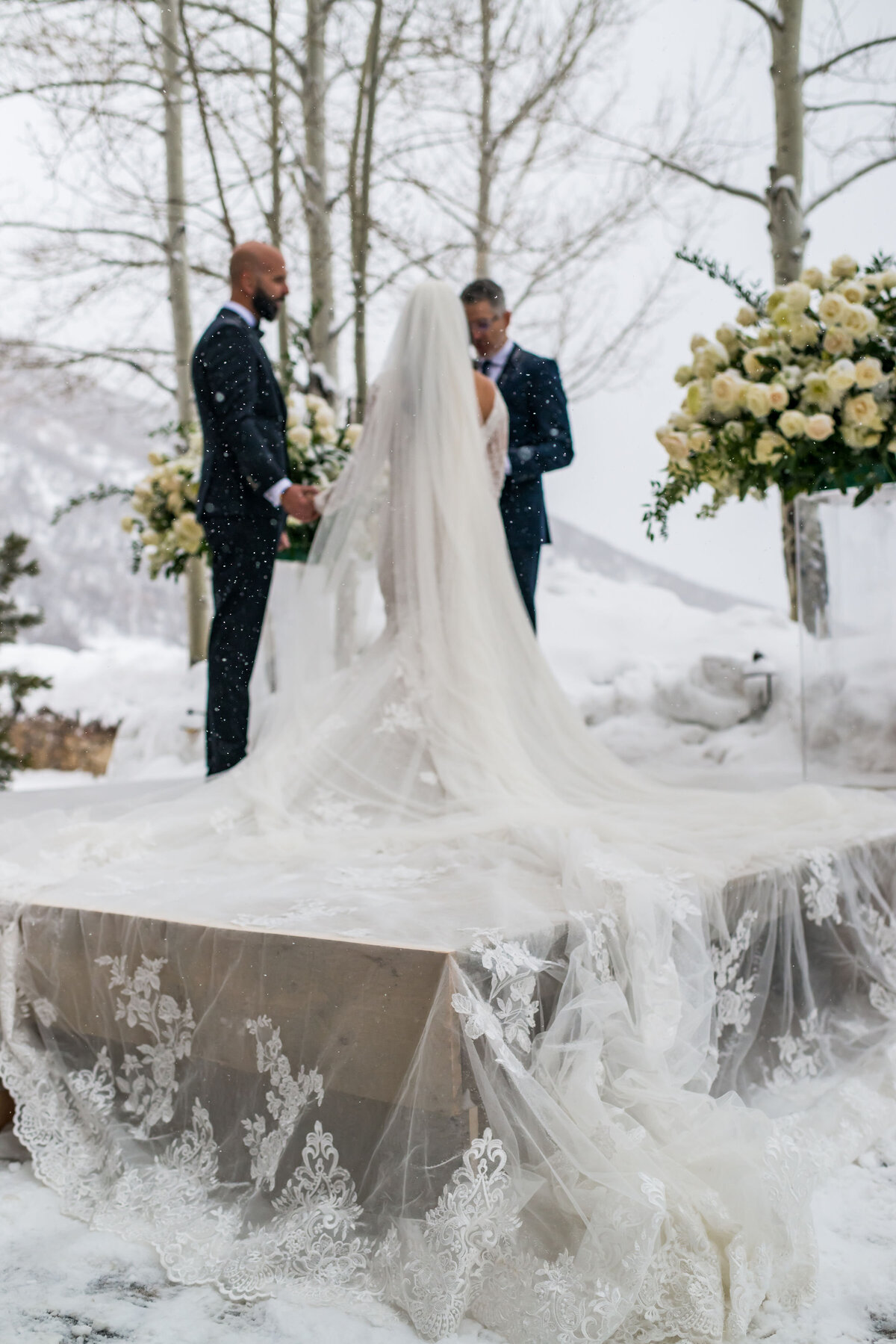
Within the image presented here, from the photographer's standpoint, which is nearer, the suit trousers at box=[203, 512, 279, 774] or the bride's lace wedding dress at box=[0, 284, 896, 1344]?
the bride's lace wedding dress at box=[0, 284, 896, 1344]

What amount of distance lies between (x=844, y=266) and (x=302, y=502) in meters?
1.36

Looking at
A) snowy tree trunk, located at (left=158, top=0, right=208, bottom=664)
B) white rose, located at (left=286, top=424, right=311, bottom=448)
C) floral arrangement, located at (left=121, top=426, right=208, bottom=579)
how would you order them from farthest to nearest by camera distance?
1. snowy tree trunk, located at (left=158, top=0, right=208, bottom=664)
2. floral arrangement, located at (left=121, top=426, right=208, bottom=579)
3. white rose, located at (left=286, top=424, right=311, bottom=448)

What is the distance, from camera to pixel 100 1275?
44.9 inches

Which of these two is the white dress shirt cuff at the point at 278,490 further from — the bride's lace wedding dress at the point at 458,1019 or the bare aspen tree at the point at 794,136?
the bare aspen tree at the point at 794,136

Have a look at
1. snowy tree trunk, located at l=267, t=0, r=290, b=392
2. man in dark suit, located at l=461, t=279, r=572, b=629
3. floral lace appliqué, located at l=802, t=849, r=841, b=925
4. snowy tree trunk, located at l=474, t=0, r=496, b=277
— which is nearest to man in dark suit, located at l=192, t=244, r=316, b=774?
man in dark suit, located at l=461, t=279, r=572, b=629

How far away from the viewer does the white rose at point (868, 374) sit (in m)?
2.35

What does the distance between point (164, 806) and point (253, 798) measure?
0.58 feet

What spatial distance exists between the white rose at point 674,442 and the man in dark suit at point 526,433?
1.49 feet

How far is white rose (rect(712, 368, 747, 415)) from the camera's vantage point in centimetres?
246

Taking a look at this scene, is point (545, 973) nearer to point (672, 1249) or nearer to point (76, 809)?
point (672, 1249)

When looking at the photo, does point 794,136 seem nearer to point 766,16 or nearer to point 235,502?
point 766,16

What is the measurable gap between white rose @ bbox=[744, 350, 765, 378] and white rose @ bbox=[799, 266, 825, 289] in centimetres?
21

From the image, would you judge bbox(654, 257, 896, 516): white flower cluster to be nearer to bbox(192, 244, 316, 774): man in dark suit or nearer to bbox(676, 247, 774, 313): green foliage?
bbox(676, 247, 774, 313): green foliage

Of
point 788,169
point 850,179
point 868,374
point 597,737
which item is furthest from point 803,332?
point 850,179
